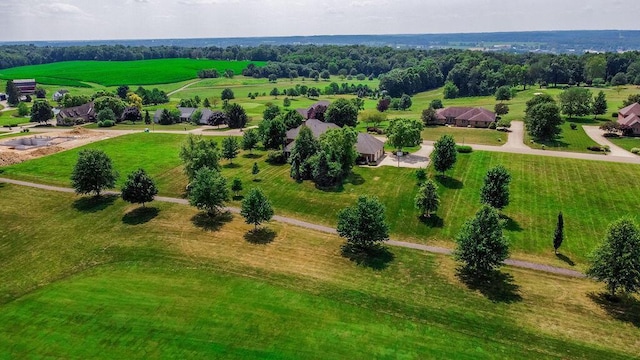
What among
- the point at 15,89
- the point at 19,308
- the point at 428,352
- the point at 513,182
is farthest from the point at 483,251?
the point at 15,89

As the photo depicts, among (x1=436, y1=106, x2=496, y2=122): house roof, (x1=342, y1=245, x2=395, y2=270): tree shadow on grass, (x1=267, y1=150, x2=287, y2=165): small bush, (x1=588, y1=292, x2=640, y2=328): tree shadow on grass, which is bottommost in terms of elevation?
(x1=588, y1=292, x2=640, y2=328): tree shadow on grass

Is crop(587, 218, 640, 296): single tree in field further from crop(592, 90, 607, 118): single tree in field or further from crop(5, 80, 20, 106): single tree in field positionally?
crop(5, 80, 20, 106): single tree in field

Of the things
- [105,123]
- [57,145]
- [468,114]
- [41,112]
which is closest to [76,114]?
[41,112]

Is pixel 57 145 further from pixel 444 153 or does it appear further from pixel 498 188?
pixel 498 188

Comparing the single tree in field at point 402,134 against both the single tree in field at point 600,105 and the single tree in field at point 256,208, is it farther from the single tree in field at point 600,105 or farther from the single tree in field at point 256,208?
the single tree in field at point 600,105

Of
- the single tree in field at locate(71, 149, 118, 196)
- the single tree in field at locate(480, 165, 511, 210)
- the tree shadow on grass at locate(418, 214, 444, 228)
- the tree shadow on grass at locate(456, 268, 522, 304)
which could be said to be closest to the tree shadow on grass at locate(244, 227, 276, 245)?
the tree shadow on grass at locate(418, 214, 444, 228)

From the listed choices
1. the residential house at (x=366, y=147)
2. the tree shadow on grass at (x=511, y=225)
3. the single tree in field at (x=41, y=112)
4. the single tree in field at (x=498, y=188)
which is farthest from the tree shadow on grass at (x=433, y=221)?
the single tree in field at (x=41, y=112)

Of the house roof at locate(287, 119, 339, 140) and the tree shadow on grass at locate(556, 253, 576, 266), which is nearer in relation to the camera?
the tree shadow on grass at locate(556, 253, 576, 266)
